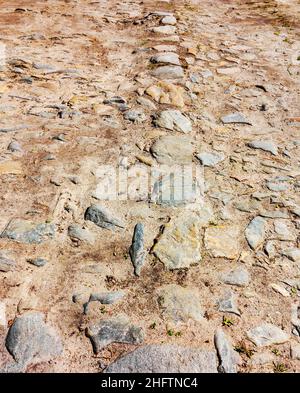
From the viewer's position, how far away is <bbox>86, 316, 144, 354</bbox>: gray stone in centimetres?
264

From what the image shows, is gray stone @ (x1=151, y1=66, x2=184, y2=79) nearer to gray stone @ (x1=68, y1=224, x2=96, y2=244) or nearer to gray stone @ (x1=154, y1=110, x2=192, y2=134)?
gray stone @ (x1=154, y1=110, x2=192, y2=134)

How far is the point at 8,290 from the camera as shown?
115 inches

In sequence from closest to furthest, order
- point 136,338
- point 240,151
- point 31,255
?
point 136,338 → point 31,255 → point 240,151

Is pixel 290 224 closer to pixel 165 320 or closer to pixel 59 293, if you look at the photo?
pixel 165 320

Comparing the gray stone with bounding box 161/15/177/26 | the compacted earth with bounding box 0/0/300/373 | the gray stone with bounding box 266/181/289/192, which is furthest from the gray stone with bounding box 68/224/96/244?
the gray stone with bounding box 161/15/177/26

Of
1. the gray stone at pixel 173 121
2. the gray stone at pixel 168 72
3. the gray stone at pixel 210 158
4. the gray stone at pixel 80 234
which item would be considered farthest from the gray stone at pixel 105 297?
the gray stone at pixel 168 72

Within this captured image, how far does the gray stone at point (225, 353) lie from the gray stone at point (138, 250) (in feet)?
2.65

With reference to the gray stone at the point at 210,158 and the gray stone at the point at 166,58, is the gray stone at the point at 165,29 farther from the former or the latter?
the gray stone at the point at 210,158

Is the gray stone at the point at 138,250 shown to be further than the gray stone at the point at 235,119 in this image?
No

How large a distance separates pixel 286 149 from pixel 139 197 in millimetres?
2128

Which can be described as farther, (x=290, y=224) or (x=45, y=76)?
(x=45, y=76)

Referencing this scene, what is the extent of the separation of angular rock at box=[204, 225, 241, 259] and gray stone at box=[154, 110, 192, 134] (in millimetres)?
1807

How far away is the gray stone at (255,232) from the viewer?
3461 mm

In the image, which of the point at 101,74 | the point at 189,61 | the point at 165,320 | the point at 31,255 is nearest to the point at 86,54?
the point at 101,74
